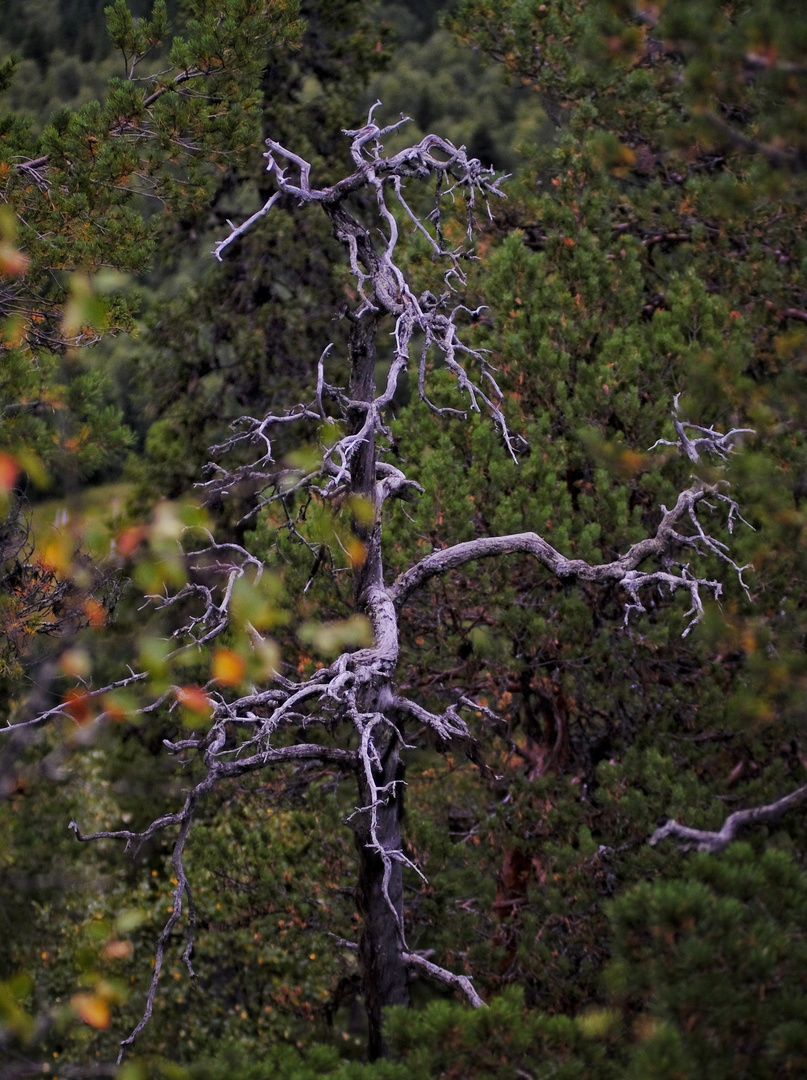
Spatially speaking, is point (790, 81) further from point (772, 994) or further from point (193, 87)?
point (193, 87)

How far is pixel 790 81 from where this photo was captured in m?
3.62

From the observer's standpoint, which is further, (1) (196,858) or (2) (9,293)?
(1) (196,858)

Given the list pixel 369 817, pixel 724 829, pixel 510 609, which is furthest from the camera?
pixel 510 609

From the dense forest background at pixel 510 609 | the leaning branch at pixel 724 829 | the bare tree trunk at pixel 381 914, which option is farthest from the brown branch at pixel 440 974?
the leaning branch at pixel 724 829

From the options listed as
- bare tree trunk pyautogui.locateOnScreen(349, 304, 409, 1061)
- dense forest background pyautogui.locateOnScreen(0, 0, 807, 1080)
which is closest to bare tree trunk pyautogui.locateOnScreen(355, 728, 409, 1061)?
bare tree trunk pyautogui.locateOnScreen(349, 304, 409, 1061)

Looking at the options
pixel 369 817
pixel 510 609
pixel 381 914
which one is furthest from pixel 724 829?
pixel 510 609

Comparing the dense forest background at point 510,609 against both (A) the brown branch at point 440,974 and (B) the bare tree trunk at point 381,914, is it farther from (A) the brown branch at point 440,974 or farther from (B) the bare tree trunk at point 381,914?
(A) the brown branch at point 440,974

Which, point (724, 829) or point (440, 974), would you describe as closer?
point (724, 829)

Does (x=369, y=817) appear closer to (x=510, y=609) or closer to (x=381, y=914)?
(x=381, y=914)

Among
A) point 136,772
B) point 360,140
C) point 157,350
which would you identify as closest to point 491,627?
point 360,140

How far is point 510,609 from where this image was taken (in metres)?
7.78

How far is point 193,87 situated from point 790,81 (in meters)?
4.46

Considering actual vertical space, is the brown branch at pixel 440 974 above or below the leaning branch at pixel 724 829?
below

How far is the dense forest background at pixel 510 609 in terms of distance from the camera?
3564 mm
